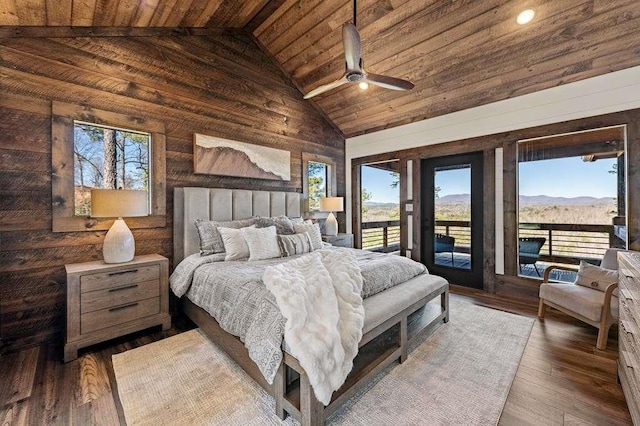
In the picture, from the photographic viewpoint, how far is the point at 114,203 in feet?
8.05

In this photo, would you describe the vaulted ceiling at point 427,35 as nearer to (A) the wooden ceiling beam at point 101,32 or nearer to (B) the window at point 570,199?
(A) the wooden ceiling beam at point 101,32

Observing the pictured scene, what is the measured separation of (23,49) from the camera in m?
2.45

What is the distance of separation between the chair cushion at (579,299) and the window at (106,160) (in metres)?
4.67

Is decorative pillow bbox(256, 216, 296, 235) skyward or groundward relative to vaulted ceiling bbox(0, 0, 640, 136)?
groundward

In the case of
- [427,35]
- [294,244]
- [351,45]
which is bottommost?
[294,244]

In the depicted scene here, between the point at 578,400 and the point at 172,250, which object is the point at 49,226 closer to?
the point at 172,250

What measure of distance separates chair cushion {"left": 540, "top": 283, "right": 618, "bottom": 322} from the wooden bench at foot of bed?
1.11 m

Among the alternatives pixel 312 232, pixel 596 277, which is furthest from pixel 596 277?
pixel 312 232

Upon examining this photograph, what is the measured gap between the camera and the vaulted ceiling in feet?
8.93

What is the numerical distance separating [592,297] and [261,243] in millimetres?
3287

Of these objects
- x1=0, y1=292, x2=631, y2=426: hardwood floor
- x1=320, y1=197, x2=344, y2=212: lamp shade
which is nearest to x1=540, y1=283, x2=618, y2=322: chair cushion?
x1=0, y1=292, x2=631, y2=426: hardwood floor

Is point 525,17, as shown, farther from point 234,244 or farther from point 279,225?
point 234,244

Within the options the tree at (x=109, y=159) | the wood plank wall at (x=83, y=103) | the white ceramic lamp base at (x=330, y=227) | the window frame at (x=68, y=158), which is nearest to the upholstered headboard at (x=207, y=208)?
the wood plank wall at (x=83, y=103)

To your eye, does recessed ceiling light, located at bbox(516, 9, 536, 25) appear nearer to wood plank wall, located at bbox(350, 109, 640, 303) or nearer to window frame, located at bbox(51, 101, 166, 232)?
wood plank wall, located at bbox(350, 109, 640, 303)
